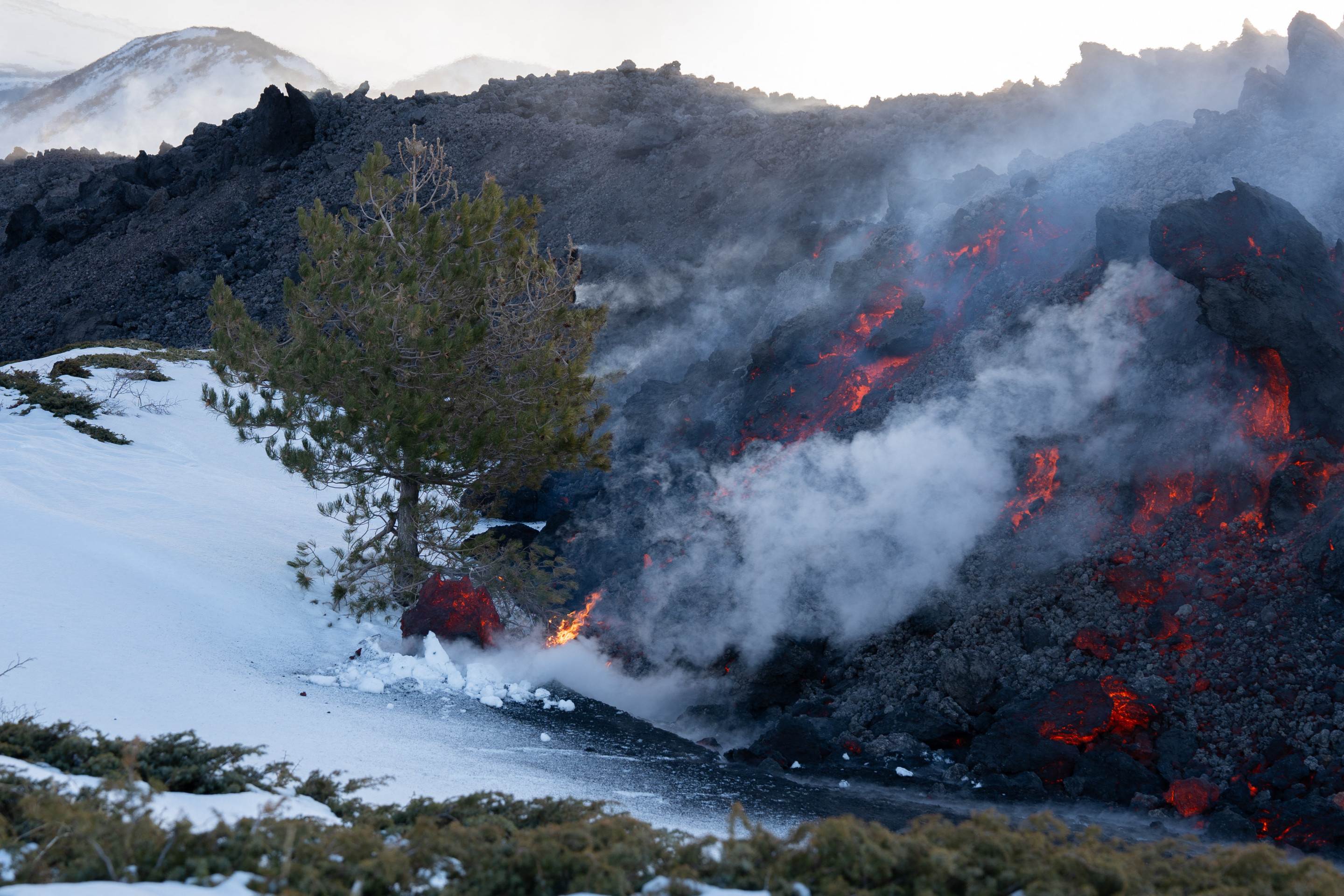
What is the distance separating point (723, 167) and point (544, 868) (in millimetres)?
31050

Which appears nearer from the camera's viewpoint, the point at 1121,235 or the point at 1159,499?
the point at 1159,499

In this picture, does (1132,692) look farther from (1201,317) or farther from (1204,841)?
(1201,317)

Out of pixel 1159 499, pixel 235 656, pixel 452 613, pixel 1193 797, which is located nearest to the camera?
pixel 1193 797

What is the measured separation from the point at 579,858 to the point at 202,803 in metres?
2.20

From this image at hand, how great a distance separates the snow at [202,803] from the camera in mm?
4059

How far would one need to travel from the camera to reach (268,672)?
865 centimetres

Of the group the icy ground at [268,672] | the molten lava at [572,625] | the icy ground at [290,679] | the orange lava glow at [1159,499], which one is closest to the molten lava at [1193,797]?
the icy ground at [290,679]

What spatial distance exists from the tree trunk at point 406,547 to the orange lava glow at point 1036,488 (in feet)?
25.0

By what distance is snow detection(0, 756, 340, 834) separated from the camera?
406 centimetres

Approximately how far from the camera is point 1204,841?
277 inches

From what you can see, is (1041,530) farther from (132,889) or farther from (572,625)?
(132,889)

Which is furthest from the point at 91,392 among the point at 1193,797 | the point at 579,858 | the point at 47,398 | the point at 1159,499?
the point at 1193,797

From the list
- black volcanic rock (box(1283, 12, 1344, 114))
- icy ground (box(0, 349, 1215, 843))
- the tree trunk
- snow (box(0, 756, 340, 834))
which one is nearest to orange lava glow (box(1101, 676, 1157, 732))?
icy ground (box(0, 349, 1215, 843))

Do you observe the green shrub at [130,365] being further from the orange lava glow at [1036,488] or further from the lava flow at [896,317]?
the orange lava glow at [1036,488]
